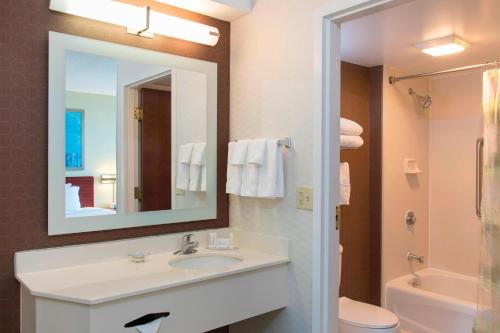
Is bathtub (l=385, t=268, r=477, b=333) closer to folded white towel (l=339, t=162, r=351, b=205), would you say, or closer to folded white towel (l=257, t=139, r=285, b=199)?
folded white towel (l=339, t=162, r=351, b=205)

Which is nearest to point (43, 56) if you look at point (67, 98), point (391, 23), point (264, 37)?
point (67, 98)

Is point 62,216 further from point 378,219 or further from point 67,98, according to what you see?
point 378,219

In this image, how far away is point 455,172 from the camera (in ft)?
11.6

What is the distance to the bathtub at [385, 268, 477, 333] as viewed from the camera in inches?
114

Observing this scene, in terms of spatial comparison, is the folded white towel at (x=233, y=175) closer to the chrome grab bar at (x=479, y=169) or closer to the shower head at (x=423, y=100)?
the shower head at (x=423, y=100)

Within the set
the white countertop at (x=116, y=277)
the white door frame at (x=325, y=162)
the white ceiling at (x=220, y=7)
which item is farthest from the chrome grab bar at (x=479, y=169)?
the white ceiling at (x=220, y=7)

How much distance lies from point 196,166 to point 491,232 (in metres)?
1.81

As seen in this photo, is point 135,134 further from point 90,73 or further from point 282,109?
point 282,109

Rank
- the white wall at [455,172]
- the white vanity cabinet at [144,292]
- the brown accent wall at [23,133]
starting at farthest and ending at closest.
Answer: the white wall at [455,172], the brown accent wall at [23,133], the white vanity cabinet at [144,292]

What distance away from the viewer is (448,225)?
→ 3598 mm

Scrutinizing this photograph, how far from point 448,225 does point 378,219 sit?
812 mm

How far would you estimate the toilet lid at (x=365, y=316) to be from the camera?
2439mm

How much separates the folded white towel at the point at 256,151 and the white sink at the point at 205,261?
0.51 m

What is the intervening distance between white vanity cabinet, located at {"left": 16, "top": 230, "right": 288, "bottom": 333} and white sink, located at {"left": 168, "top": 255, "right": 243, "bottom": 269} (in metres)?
0.03
